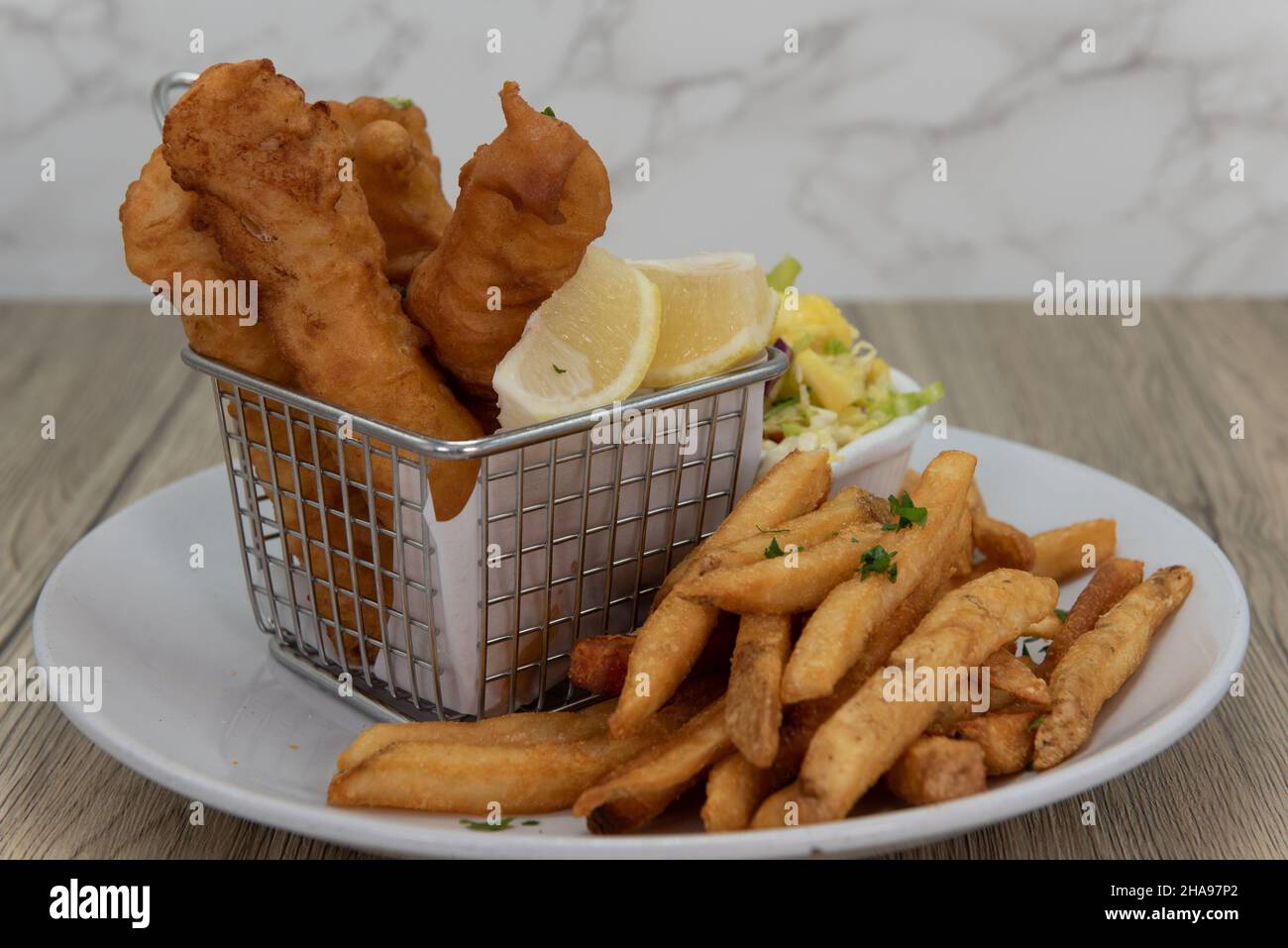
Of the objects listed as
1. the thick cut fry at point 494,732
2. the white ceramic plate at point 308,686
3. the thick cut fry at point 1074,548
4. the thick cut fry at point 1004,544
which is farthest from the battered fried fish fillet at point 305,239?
the thick cut fry at point 1074,548

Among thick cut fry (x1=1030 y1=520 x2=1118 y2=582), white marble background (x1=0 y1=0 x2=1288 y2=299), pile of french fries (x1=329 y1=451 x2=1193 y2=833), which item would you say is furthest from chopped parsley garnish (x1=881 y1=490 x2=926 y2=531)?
white marble background (x1=0 y1=0 x2=1288 y2=299)

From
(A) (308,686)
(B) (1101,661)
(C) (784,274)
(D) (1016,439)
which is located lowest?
(D) (1016,439)

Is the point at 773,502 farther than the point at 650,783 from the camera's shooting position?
Yes

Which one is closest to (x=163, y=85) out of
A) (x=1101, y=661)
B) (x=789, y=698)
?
(x=789, y=698)

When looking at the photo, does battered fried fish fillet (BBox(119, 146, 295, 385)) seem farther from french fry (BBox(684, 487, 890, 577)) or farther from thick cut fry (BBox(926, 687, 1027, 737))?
thick cut fry (BBox(926, 687, 1027, 737))

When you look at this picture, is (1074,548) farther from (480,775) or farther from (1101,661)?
(480,775)

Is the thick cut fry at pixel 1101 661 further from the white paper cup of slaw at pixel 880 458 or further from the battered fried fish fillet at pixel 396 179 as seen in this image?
the battered fried fish fillet at pixel 396 179

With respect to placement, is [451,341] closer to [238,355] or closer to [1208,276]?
[238,355]
